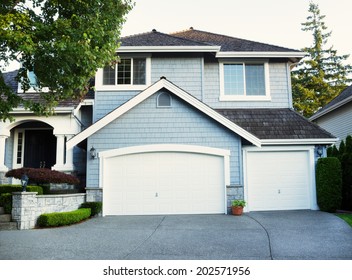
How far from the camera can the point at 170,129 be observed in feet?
36.4

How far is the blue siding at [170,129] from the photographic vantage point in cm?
1105

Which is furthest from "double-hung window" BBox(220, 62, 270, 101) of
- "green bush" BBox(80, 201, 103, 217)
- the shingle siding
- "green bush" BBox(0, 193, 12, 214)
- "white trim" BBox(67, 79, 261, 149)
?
"green bush" BBox(0, 193, 12, 214)

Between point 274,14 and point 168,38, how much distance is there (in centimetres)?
459

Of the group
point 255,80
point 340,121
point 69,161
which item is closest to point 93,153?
point 69,161

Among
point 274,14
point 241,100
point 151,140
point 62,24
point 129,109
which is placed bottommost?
point 151,140

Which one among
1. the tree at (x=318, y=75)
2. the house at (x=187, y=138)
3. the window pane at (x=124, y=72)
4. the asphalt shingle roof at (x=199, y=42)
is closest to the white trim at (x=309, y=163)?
the house at (x=187, y=138)

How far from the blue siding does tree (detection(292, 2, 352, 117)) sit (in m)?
19.8

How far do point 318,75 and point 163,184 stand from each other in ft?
80.8

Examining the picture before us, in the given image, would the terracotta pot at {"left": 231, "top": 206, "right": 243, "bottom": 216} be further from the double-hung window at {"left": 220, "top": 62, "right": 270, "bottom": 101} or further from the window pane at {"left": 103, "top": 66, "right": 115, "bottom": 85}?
the window pane at {"left": 103, "top": 66, "right": 115, "bottom": 85}

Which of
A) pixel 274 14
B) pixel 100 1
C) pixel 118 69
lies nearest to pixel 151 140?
pixel 118 69

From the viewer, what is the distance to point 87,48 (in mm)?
8406

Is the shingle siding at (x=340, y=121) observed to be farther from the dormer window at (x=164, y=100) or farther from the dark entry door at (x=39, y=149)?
the dark entry door at (x=39, y=149)
